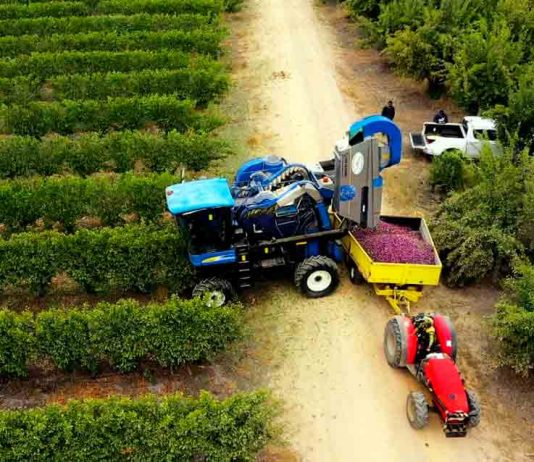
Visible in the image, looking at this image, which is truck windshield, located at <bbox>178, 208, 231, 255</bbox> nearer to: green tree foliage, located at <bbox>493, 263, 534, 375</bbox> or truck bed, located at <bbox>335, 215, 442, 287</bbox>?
truck bed, located at <bbox>335, 215, 442, 287</bbox>

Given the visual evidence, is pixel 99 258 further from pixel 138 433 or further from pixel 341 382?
pixel 341 382

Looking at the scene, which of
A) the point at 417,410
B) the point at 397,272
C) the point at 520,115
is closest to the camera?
the point at 417,410

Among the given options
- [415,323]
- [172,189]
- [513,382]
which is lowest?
[513,382]

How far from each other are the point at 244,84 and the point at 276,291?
41.0 ft

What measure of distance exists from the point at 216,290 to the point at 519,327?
6.19m

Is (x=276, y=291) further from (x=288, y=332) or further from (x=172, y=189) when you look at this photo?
(x=172, y=189)

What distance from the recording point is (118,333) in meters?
12.0

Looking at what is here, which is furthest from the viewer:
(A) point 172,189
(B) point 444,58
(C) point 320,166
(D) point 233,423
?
(B) point 444,58

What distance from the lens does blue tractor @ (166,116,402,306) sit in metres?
12.9

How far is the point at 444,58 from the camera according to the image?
22188mm

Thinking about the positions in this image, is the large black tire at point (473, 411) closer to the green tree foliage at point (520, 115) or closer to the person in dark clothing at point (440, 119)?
the green tree foliage at point (520, 115)

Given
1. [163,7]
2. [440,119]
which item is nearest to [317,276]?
[440,119]

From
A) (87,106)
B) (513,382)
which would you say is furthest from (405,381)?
(87,106)

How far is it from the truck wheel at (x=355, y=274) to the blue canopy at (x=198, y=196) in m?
3.51
